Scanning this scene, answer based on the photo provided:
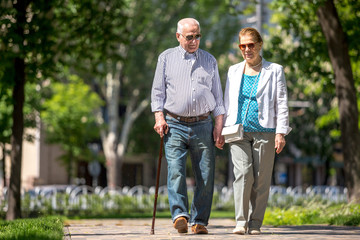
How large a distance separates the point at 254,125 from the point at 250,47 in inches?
30.4

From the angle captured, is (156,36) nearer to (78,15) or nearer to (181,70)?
(78,15)

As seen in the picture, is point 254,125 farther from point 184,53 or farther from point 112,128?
point 112,128

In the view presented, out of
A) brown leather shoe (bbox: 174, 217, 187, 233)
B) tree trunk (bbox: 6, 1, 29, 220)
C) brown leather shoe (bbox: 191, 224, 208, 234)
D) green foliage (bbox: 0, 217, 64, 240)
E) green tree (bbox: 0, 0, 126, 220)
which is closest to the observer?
green foliage (bbox: 0, 217, 64, 240)

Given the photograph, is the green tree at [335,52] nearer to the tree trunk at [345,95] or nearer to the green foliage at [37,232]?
the tree trunk at [345,95]

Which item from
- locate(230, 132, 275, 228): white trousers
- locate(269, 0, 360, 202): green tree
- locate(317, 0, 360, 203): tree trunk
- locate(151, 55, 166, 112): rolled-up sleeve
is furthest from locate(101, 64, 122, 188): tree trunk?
locate(230, 132, 275, 228): white trousers

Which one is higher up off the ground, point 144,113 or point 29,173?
point 144,113

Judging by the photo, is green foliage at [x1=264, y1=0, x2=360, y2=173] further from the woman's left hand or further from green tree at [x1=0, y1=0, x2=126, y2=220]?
the woman's left hand

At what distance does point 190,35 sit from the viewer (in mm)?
7309

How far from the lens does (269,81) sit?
24.3 feet

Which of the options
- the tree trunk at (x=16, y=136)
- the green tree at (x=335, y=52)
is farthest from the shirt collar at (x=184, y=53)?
the tree trunk at (x=16, y=136)

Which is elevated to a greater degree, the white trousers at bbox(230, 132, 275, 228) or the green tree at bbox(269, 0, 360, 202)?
the green tree at bbox(269, 0, 360, 202)

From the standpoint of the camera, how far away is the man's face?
728cm

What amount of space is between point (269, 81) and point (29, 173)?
40.9m

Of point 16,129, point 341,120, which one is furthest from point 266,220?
point 16,129
